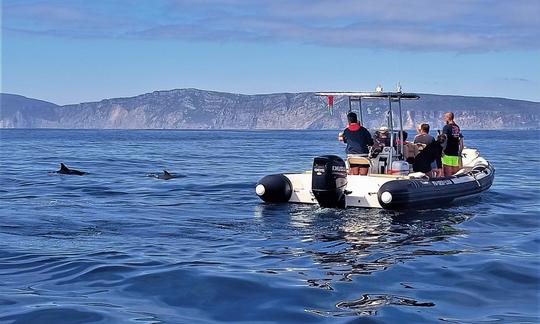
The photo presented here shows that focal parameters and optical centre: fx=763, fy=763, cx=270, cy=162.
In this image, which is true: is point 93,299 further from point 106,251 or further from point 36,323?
point 106,251

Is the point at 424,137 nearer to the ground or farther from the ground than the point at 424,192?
farther from the ground

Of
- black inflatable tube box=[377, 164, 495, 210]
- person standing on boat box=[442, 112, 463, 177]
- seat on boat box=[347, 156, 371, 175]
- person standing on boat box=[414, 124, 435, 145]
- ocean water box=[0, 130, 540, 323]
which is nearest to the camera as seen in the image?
ocean water box=[0, 130, 540, 323]

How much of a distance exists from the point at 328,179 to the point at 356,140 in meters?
2.01

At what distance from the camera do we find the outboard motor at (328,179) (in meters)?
17.6

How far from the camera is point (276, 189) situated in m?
19.0

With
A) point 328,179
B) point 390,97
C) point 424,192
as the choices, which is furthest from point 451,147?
point 328,179

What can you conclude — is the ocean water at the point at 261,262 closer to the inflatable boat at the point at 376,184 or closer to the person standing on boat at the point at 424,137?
the inflatable boat at the point at 376,184

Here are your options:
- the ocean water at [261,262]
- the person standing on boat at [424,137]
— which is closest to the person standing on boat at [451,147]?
the person standing on boat at [424,137]

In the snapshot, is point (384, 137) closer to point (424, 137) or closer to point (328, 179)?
point (424, 137)

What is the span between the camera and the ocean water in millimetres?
8922

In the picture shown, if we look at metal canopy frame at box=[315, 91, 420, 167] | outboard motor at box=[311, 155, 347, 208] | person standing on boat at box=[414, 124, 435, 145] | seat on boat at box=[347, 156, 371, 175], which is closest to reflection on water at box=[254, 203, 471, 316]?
outboard motor at box=[311, 155, 347, 208]

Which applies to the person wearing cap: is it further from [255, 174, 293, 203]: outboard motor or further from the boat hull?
[255, 174, 293, 203]: outboard motor

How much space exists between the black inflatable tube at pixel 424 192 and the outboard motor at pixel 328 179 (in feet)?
3.08

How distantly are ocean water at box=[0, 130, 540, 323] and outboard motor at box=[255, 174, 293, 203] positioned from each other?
27 cm
